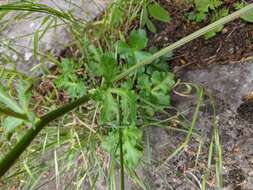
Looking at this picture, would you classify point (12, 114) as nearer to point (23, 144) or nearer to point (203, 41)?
point (23, 144)

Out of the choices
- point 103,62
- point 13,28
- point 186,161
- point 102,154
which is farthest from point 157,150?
point 13,28

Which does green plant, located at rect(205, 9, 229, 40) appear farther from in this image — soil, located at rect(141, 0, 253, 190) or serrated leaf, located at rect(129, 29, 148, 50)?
serrated leaf, located at rect(129, 29, 148, 50)

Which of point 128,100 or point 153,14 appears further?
point 153,14

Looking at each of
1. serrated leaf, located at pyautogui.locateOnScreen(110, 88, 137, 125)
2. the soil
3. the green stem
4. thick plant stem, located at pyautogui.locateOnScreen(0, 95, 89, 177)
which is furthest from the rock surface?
the green stem

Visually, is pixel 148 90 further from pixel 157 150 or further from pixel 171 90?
pixel 157 150

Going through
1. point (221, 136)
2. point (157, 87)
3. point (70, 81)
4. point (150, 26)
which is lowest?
point (221, 136)

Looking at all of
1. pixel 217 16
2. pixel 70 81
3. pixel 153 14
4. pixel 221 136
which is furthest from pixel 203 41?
pixel 70 81
